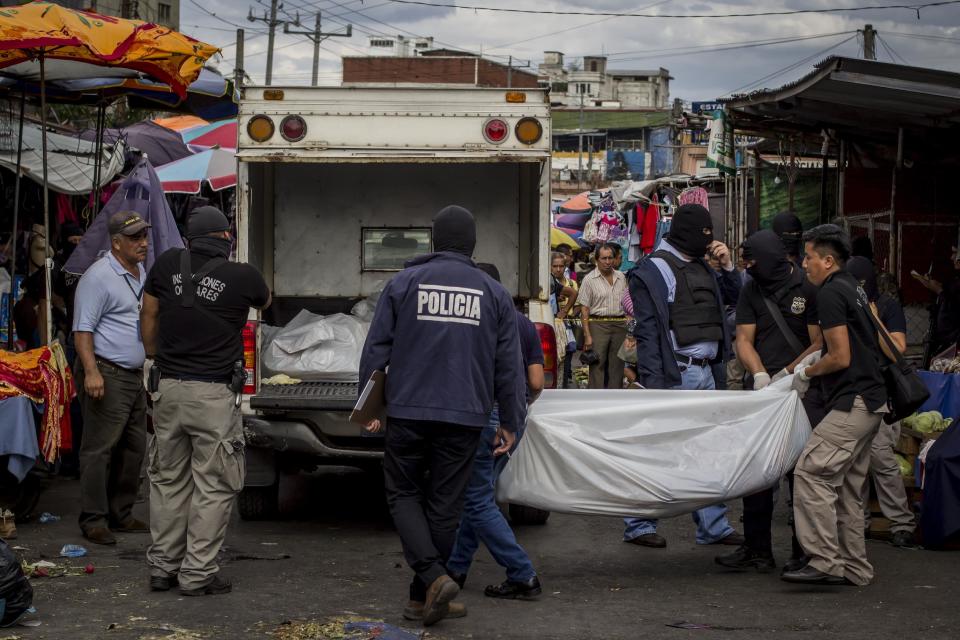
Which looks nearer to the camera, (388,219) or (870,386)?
(870,386)

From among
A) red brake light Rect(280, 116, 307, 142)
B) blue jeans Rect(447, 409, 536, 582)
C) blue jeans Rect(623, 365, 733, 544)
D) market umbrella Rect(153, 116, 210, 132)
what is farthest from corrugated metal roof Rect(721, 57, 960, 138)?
market umbrella Rect(153, 116, 210, 132)

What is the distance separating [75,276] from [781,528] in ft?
17.7

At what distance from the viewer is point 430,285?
588cm

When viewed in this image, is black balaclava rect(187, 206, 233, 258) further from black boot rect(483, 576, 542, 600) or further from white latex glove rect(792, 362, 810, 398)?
white latex glove rect(792, 362, 810, 398)

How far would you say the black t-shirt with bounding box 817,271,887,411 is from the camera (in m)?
6.45

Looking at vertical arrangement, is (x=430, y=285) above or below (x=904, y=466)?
above

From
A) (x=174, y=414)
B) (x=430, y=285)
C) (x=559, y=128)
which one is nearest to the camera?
(x=430, y=285)

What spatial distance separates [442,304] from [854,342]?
7.21 feet

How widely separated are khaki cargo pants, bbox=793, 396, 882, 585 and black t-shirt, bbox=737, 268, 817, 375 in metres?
0.73

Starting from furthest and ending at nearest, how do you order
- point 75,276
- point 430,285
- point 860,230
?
point 860,230 → point 75,276 → point 430,285

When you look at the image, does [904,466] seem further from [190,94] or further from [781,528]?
[190,94]

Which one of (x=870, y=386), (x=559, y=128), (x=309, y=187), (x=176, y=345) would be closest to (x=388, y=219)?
(x=309, y=187)

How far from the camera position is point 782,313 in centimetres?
725

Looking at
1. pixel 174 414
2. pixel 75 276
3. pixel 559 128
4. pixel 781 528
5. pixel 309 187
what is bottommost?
pixel 781 528
